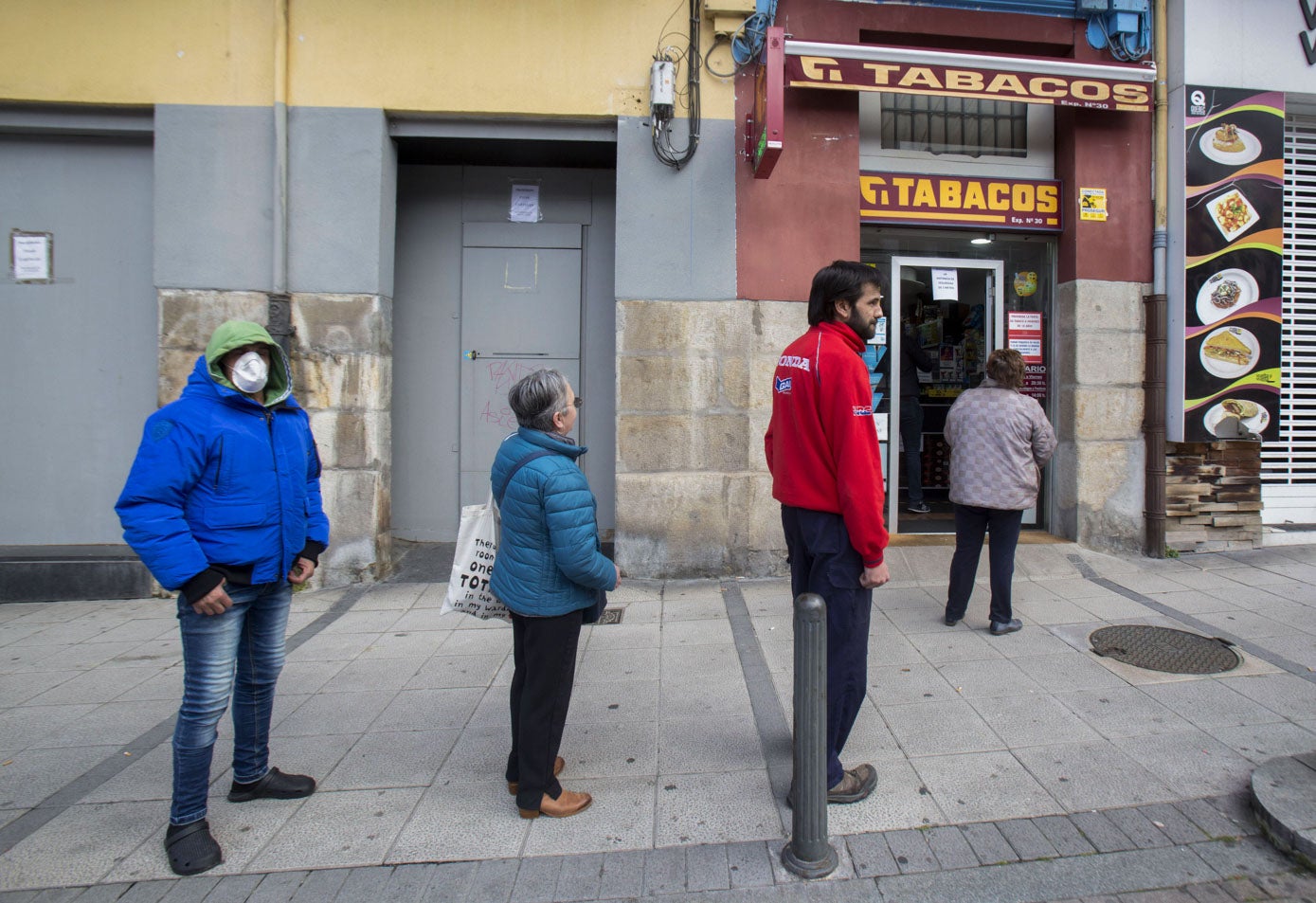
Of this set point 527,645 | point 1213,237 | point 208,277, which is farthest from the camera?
point 1213,237

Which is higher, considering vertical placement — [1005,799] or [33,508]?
[33,508]

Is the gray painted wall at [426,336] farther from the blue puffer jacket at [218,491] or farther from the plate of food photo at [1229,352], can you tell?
the plate of food photo at [1229,352]

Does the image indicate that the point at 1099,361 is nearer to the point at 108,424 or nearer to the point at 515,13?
the point at 515,13

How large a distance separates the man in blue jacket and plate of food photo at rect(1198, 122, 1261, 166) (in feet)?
24.0

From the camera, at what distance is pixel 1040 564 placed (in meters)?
6.11

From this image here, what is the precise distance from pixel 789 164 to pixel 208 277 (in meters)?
4.62

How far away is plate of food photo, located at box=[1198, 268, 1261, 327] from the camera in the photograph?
252 inches

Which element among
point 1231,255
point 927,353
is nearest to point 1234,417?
point 1231,255

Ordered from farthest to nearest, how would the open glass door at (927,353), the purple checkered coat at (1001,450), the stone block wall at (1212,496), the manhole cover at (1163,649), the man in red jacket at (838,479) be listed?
the open glass door at (927,353) < the stone block wall at (1212,496) < the purple checkered coat at (1001,450) < the manhole cover at (1163,649) < the man in red jacket at (838,479)

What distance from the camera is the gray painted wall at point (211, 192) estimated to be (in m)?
5.82

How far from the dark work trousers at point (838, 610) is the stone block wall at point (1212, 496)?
5.08 meters

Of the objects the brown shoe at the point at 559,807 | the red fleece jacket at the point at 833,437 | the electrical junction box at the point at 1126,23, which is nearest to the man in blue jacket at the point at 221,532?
the brown shoe at the point at 559,807

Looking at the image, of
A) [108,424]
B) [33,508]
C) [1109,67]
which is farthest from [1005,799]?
[33,508]

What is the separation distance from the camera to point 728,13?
5.95 metres
